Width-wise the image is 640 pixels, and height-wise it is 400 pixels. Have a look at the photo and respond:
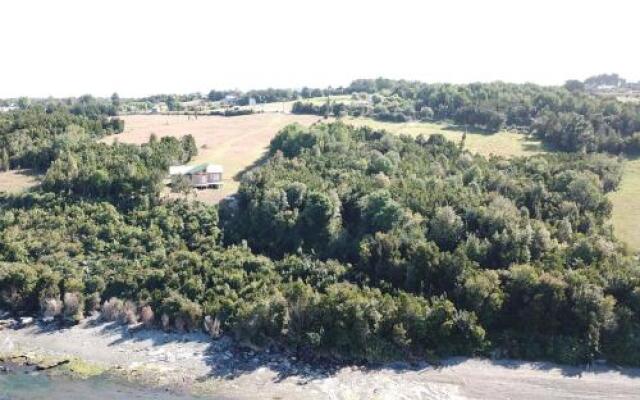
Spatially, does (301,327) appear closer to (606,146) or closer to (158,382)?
(158,382)

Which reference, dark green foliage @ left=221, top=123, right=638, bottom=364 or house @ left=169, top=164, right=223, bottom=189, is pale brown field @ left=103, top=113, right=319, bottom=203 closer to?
house @ left=169, top=164, right=223, bottom=189

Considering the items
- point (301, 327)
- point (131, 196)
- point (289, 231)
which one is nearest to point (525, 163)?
point (289, 231)

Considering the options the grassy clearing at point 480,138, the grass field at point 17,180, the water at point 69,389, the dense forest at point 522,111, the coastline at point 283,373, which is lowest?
the water at point 69,389

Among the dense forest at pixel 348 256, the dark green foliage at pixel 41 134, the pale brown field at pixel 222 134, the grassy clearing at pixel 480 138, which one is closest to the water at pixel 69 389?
the dense forest at pixel 348 256

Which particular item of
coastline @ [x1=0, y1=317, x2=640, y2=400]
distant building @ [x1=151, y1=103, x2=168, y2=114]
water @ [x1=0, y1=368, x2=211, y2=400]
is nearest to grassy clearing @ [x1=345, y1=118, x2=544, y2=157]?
coastline @ [x1=0, y1=317, x2=640, y2=400]

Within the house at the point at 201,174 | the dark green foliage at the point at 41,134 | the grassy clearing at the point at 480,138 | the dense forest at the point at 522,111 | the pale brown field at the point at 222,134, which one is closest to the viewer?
the house at the point at 201,174

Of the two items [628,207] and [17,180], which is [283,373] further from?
[17,180]

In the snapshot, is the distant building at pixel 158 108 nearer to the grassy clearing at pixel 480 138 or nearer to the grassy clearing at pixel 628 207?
the grassy clearing at pixel 480 138
